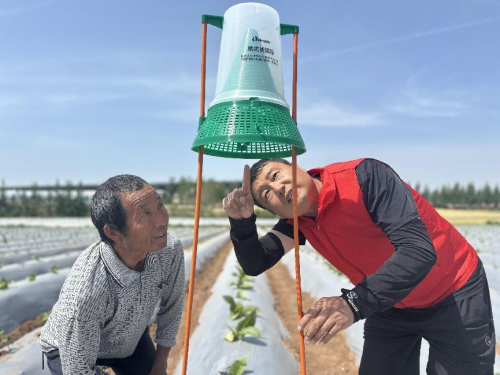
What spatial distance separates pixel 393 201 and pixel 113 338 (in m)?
1.55

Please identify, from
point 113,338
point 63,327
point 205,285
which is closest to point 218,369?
point 113,338

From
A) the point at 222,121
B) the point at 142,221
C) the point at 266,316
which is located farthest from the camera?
the point at 266,316

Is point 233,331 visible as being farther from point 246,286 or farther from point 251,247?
point 246,286

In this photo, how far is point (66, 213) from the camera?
48.3 meters

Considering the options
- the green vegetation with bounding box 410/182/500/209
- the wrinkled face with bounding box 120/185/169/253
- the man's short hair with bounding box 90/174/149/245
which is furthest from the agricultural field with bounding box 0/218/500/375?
the green vegetation with bounding box 410/182/500/209

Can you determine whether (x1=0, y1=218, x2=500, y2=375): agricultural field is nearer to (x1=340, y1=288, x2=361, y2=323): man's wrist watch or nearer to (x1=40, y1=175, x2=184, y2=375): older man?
(x1=40, y1=175, x2=184, y2=375): older man

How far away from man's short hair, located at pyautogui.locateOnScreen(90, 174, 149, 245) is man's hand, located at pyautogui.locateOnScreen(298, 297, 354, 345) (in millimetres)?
926

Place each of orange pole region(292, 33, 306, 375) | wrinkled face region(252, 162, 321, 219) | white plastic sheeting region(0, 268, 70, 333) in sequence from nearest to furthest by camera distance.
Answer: orange pole region(292, 33, 306, 375) → wrinkled face region(252, 162, 321, 219) → white plastic sheeting region(0, 268, 70, 333)

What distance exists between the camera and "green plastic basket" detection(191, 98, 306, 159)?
1.42 metres

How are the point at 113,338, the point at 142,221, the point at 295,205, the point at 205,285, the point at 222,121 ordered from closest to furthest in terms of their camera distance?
the point at 222,121, the point at 295,205, the point at 142,221, the point at 113,338, the point at 205,285

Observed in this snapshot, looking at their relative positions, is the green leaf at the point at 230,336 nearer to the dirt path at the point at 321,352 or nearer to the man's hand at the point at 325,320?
the dirt path at the point at 321,352

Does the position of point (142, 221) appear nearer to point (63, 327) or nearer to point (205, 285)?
point (63, 327)

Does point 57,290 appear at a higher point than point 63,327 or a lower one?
lower

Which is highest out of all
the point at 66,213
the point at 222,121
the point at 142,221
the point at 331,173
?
the point at 222,121
